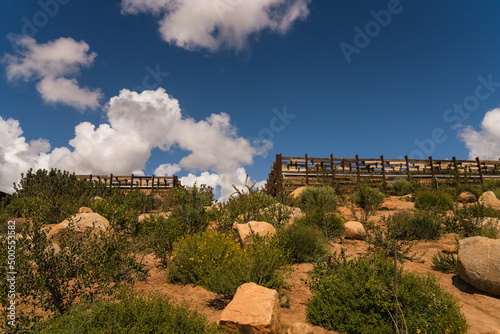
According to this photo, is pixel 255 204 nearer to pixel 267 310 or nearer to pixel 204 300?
A: pixel 204 300

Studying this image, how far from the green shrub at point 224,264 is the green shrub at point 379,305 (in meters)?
1.04

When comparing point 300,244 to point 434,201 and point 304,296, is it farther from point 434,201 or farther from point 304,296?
point 434,201

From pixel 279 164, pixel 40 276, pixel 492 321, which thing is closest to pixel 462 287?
pixel 492 321

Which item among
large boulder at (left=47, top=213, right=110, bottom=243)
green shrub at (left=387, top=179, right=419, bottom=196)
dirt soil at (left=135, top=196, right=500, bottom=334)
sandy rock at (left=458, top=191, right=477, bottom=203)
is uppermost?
green shrub at (left=387, top=179, right=419, bottom=196)

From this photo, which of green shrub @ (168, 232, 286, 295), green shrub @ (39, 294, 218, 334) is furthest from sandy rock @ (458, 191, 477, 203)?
green shrub @ (39, 294, 218, 334)

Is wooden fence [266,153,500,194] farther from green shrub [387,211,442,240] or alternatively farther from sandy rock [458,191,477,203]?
green shrub [387,211,442,240]

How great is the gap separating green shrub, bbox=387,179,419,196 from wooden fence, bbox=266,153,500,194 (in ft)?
2.78

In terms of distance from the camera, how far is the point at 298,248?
7.46 m

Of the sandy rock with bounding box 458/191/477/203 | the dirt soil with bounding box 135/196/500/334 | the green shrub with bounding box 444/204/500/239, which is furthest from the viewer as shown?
the sandy rock with bounding box 458/191/477/203

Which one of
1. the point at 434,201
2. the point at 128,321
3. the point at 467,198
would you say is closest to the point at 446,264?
the point at 128,321

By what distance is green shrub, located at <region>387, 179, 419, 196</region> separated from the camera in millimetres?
17994

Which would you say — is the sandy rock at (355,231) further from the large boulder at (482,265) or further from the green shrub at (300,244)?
the large boulder at (482,265)

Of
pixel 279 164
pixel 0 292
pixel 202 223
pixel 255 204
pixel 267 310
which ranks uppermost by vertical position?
pixel 279 164

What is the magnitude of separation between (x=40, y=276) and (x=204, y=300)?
113 inches
